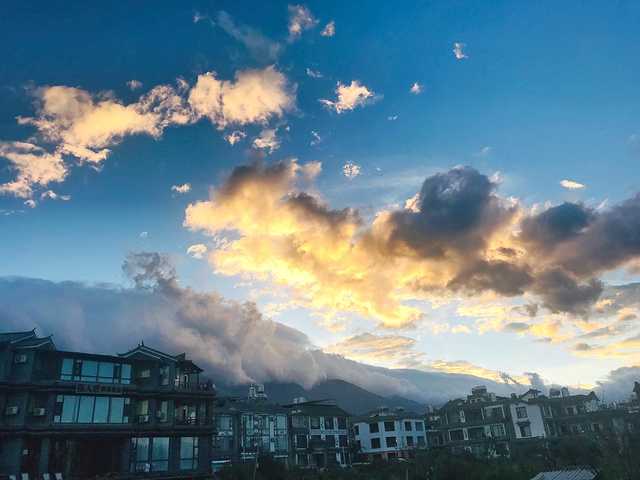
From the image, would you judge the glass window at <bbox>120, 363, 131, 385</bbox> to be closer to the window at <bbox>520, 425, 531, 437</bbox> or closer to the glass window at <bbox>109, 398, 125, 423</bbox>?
the glass window at <bbox>109, 398, 125, 423</bbox>

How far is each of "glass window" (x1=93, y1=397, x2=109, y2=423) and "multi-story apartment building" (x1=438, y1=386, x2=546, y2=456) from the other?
230 ft

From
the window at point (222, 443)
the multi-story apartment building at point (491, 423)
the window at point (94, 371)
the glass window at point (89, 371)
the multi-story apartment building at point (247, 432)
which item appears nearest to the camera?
the window at point (94, 371)

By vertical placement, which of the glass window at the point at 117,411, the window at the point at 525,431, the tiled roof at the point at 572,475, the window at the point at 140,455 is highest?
the glass window at the point at 117,411

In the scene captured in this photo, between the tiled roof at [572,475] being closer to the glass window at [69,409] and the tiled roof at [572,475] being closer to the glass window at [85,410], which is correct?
the glass window at [85,410]

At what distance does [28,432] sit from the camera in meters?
41.9

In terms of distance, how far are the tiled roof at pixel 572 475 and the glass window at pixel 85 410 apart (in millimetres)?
40192

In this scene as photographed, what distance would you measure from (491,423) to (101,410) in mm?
78275

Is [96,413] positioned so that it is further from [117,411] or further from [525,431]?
[525,431]

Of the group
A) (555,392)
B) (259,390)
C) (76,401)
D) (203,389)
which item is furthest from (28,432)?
(555,392)

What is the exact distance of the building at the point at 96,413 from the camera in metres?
42.6

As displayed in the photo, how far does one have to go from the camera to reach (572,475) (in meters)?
33.3

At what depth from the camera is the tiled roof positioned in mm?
32594

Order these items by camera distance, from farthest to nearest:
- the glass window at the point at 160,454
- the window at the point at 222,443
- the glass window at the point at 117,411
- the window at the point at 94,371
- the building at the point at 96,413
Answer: the window at the point at 222,443 → the glass window at the point at 160,454 → the window at the point at 94,371 → the glass window at the point at 117,411 → the building at the point at 96,413

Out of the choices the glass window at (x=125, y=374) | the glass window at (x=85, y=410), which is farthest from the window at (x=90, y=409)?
the glass window at (x=125, y=374)
